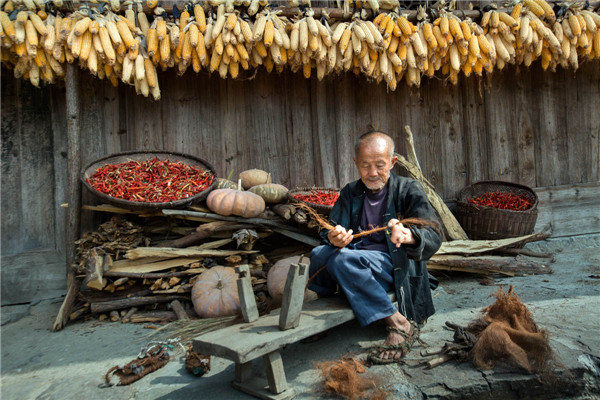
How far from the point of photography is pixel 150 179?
15.6 ft

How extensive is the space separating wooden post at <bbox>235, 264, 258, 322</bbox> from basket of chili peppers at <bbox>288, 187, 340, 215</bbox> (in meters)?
1.84

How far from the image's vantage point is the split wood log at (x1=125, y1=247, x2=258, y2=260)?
439 centimetres

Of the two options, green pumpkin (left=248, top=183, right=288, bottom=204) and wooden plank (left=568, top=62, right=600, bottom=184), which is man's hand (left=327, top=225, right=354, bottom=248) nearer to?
green pumpkin (left=248, top=183, right=288, bottom=204)

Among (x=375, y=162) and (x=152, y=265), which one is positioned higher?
(x=375, y=162)

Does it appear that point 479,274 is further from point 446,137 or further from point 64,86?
point 64,86

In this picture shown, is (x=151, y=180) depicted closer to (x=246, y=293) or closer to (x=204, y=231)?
(x=204, y=231)

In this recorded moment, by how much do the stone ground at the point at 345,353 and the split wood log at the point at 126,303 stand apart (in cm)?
15

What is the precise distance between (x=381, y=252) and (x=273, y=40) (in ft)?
8.99

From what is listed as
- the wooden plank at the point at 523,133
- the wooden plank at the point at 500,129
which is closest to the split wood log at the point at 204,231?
the wooden plank at the point at 500,129

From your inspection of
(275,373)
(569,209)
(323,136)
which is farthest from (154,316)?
(569,209)

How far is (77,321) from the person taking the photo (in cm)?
438

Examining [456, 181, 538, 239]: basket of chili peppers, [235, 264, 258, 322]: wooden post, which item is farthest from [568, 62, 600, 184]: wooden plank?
[235, 264, 258, 322]: wooden post

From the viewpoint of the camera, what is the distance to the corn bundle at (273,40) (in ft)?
14.7

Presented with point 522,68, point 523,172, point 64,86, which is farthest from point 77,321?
point 522,68
